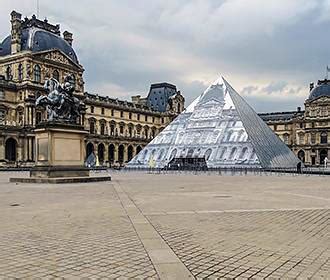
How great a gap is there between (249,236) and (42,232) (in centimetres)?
342

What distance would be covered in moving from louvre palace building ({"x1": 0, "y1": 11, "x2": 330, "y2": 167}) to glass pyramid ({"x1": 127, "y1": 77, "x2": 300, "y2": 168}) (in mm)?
14508

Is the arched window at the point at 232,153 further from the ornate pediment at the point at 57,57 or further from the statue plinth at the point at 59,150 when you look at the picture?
the ornate pediment at the point at 57,57

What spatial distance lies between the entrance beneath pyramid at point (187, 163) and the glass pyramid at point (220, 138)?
0.35 m

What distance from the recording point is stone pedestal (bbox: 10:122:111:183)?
2062cm

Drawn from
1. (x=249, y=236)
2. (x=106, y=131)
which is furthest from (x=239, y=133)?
(x=106, y=131)

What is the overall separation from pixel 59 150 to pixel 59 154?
198 millimetres

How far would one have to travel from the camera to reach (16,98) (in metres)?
62.9

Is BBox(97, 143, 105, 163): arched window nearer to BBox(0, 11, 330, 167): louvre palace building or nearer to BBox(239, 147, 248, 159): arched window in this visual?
BBox(0, 11, 330, 167): louvre palace building

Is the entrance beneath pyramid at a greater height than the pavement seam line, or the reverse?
the entrance beneath pyramid

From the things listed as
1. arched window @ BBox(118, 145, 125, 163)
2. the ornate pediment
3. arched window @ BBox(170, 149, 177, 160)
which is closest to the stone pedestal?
arched window @ BBox(170, 149, 177, 160)

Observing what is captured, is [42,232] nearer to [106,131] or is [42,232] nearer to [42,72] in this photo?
[42,72]

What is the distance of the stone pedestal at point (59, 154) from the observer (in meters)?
20.6

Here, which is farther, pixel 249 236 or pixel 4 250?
pixel 249 236

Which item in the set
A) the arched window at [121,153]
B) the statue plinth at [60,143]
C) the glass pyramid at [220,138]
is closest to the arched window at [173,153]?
the glass pyramid at [220,138]
